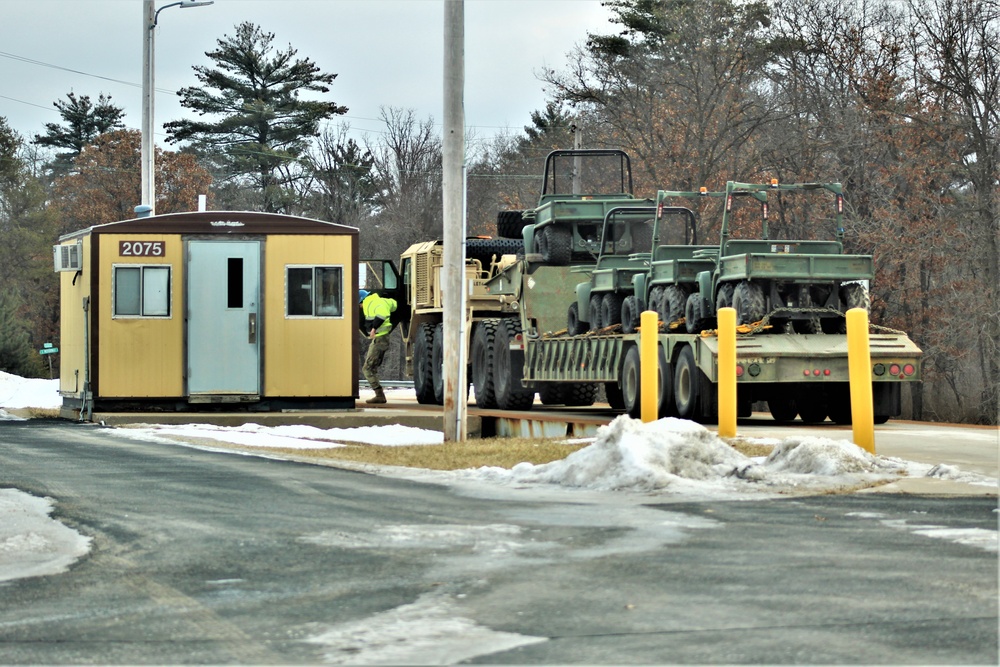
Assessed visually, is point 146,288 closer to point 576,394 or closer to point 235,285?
point 235,285

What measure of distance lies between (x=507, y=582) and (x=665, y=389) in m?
11.4

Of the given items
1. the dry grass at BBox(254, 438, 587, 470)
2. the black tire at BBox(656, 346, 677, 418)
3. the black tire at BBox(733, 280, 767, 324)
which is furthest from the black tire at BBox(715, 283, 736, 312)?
the dry grass at BBox(254, 438, 587, 470)

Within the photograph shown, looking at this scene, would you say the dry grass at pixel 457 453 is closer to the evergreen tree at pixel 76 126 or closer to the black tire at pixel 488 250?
the black tire at pixel 488 250

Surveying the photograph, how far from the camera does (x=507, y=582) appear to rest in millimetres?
7250

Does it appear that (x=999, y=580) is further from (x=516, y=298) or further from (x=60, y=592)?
(x=516, y=298)

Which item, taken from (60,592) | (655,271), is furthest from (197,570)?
(655,271)

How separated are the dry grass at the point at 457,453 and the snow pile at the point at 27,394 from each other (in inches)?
485

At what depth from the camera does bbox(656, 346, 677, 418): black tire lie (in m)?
18.4

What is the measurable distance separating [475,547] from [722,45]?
1363 inches

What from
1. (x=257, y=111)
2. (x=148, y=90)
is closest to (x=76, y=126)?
(x=257, y=111)

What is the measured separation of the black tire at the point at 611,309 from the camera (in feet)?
67.9

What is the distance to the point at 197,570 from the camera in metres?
7.75

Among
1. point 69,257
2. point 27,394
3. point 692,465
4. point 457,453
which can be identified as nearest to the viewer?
point 692,465

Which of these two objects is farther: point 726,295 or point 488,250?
point 488,250
